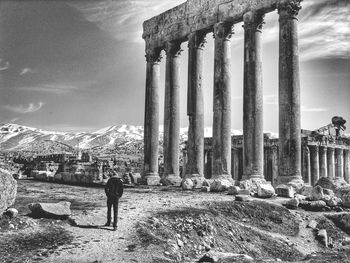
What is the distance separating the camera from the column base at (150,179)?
2784 centimetres

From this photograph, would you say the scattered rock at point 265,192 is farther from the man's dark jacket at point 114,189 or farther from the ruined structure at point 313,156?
the ruined structure at point 313,156

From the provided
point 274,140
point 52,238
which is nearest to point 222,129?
point 52,238

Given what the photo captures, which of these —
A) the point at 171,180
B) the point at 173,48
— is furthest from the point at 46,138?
the point at 171,180

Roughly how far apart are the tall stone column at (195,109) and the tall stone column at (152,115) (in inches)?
173

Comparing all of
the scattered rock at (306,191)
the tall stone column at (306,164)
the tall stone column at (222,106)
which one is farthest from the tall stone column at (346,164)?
the scattered rock at (306,191)

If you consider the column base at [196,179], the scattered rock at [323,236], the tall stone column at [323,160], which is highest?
the tall stone column at [323,160]

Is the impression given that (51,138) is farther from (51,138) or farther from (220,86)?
(220,86)

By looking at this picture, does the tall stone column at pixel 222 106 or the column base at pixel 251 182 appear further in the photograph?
the tall stone column at pixel 222 106

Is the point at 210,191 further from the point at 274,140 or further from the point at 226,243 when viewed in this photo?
the point at 274,140

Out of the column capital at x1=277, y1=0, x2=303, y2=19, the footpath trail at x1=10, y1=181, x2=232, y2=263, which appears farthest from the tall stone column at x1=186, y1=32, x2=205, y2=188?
the footpath trail at x1=10, y1=181, x2=232, y2=263

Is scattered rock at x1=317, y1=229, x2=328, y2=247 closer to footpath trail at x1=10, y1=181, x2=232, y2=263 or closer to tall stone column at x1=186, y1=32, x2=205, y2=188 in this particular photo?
footpath trail at x1=10, y1=181, x2=232, y2=263

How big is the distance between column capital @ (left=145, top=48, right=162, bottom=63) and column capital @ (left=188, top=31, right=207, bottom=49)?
422 cm

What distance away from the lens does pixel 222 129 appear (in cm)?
2336

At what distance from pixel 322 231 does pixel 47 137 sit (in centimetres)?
15333
